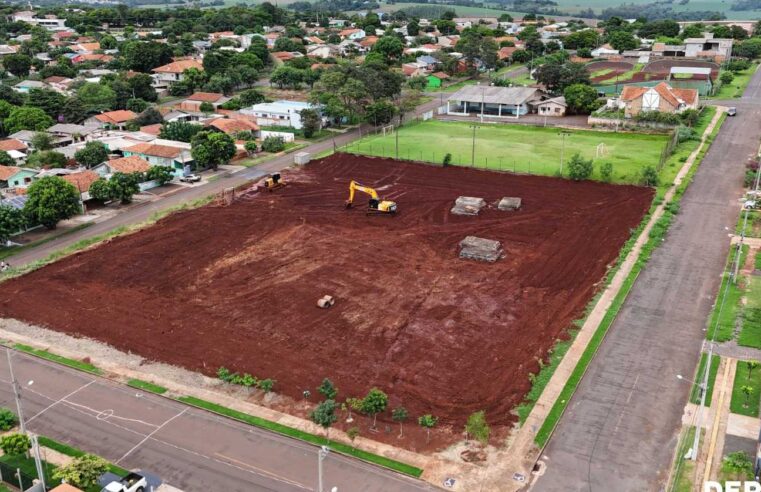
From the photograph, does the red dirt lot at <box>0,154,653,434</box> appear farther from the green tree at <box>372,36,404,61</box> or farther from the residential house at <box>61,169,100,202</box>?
the green tree at <box>372,36,404,61</box>

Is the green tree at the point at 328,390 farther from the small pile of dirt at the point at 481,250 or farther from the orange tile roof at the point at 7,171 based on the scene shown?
the orange tile roof at the point at 7,171

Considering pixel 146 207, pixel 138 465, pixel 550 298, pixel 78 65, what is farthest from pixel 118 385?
pixel 78 65

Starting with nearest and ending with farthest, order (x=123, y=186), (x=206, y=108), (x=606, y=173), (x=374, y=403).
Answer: (x=374, y=403)
(x=123, y=186)
(x=606, y=173)
(x=206, y=108)

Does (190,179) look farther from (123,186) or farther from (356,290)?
(356,290)

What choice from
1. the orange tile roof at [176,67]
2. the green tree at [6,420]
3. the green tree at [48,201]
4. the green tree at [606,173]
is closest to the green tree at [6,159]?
the green tree at [48,201]

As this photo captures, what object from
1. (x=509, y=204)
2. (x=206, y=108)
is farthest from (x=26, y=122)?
(x=509, y=204)

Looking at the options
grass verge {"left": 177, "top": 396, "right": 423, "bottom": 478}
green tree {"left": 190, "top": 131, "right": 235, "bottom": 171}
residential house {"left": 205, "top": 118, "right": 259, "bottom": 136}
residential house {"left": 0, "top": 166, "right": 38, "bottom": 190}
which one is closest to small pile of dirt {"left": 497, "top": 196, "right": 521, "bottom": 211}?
green tree {"left": 190, "top": 131, "right": 235, "bottom": 171}
